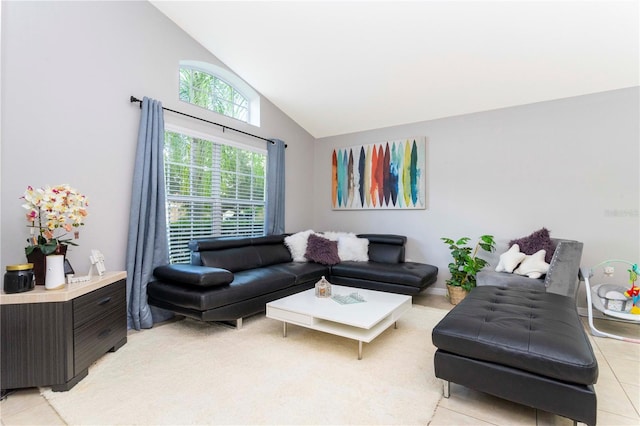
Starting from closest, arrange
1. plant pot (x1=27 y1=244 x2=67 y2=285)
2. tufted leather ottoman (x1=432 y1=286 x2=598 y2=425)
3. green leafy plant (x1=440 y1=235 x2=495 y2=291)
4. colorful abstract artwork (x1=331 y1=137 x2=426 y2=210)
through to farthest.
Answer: tufted leather ottoman (x1=432 y1=286 x2=598 y2=425), plant pot (x1=27 y1=244 x2=67 y2=285), green leafy plant (x1=440 y1=235 x2=495 y2=291), colorful abstract artwork (x1=331 y1=137 x2=426 y2=210)

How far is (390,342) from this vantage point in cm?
258

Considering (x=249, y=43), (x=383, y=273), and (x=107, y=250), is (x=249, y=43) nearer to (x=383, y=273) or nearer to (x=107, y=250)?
(x=107, y=250)

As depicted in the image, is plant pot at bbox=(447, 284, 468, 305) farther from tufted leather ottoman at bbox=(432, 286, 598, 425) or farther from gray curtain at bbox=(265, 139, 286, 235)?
gray curtain at bbox=(265, 139, 286, 235)

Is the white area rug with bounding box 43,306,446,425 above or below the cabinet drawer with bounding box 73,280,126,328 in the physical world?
below

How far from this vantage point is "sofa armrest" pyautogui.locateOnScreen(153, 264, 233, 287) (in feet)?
8.56

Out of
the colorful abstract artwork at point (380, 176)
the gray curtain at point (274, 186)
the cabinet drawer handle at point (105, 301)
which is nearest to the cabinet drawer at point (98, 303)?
the cabinet drawer handle at point (105, 301)

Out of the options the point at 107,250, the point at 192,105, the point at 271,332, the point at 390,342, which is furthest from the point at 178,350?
the point at 192,105

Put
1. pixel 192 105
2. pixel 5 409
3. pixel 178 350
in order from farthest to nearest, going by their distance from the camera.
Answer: pixel 192 105
pixel 178 350
pixel 5 409

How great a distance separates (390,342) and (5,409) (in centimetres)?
250

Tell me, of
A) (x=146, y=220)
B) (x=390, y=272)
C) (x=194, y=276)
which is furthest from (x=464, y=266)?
(x=146, y=220)

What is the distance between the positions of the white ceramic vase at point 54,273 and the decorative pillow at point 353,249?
3050mm

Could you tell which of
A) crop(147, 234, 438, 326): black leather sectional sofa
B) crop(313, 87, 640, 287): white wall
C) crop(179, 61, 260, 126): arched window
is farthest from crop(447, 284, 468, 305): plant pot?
crop(179, 61, 260, 126): arched window

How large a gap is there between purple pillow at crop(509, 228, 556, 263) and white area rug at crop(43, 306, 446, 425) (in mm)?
1665

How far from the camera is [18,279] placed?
1866mm
